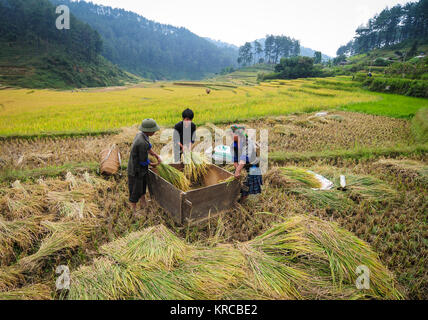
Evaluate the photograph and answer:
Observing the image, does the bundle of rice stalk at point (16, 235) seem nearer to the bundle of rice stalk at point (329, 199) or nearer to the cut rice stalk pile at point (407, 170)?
the bundle of rice stalk at point (329, 199)

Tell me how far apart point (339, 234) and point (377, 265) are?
0.38m

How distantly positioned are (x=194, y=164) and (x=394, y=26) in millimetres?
76311

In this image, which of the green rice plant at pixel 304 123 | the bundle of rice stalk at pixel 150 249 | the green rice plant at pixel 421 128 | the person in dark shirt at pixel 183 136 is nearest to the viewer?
the bundle of rice stalk at pixel 150 249

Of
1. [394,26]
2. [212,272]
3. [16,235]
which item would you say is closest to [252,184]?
[212,272]

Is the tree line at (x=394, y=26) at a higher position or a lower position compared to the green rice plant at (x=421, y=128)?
higher

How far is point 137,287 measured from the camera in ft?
6.05

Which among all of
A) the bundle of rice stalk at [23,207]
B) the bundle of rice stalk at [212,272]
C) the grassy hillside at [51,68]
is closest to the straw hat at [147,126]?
the bundle of rice stalk at [212,272]

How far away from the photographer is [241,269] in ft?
6.55

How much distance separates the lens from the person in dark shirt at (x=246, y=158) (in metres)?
3.01

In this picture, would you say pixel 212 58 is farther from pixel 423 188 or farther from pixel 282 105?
pixel 423 188

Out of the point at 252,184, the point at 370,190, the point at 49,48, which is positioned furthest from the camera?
the point at 49,48

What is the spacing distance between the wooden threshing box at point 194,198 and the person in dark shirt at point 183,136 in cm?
70

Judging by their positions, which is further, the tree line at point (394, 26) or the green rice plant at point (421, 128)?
the tree line at point (394, 26)

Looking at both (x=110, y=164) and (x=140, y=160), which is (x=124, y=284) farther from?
(x=110, y=164)
